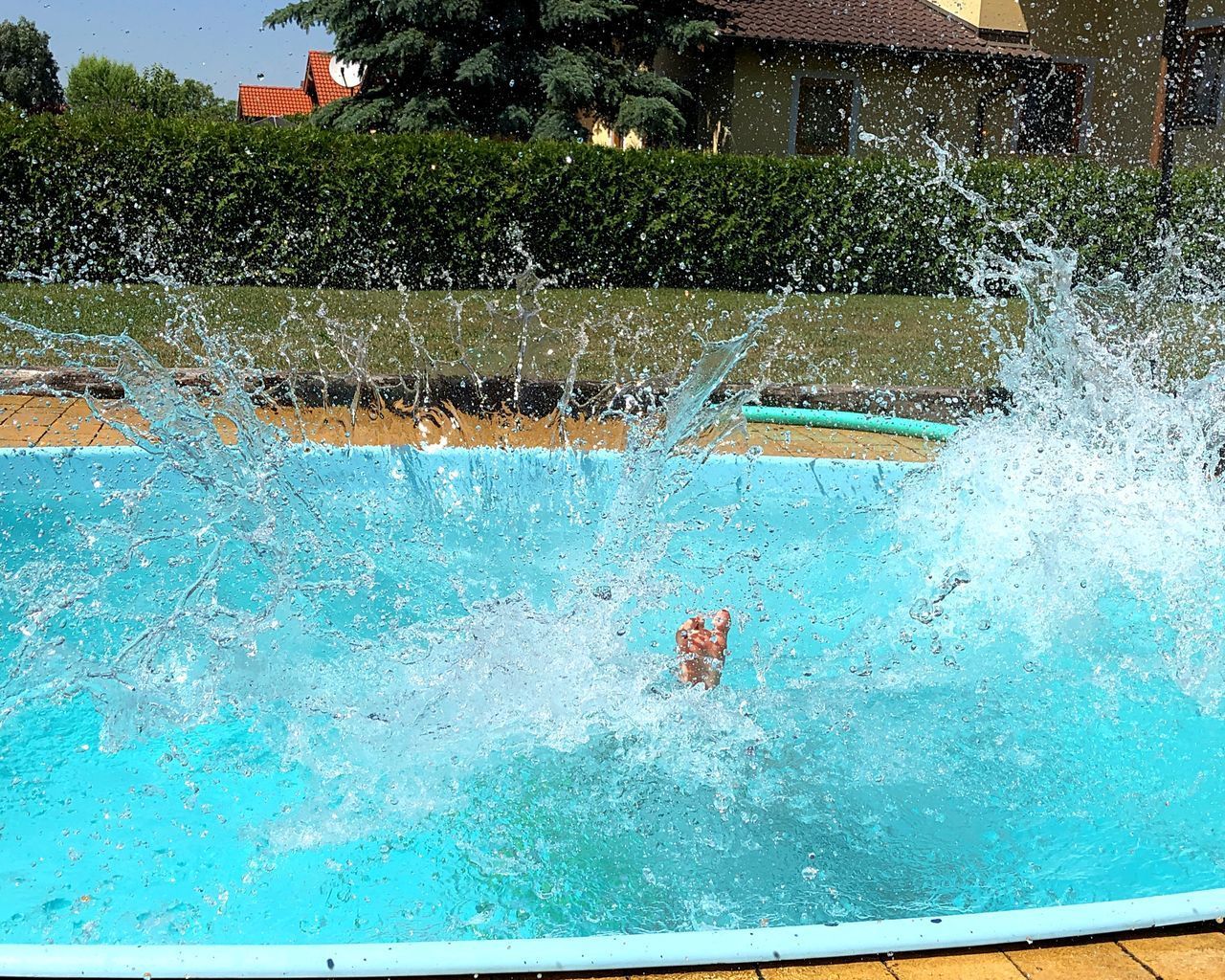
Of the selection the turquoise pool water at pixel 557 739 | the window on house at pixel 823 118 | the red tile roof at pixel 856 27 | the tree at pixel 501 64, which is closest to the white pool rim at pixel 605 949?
the turquoise pool water at pixel 557 739

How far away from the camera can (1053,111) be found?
20.3 m

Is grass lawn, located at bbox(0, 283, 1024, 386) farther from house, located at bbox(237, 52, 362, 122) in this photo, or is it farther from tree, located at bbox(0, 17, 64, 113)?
tree, located at bbox(0, 17, 64, 113)

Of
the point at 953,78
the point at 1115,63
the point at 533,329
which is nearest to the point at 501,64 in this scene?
the point at 953,78

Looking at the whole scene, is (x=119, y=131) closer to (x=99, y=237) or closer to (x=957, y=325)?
(x=99, y=237)

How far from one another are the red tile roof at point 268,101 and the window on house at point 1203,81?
3840cm

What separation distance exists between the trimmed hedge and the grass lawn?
785 mm

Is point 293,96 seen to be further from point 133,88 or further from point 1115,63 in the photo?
point 1115,63

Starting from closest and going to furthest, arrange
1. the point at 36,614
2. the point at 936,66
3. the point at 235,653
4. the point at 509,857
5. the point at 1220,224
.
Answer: the point at 509,857 → the point at 235,653 → the point at 36,614 → the point at 1220,224 → the point at 936,66

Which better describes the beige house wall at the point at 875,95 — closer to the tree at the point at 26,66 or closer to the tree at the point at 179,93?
the tree at the point at 179,93

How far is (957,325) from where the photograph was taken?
1098 centimetres

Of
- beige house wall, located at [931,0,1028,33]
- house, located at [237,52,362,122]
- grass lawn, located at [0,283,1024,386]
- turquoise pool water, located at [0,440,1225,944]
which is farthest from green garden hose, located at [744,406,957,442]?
house, located at [237,52,362,122]

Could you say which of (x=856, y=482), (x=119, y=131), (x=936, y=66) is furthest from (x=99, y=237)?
(x=936, y=66)

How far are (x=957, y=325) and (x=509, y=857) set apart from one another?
8852 millimetres

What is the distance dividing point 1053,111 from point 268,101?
134 ft
